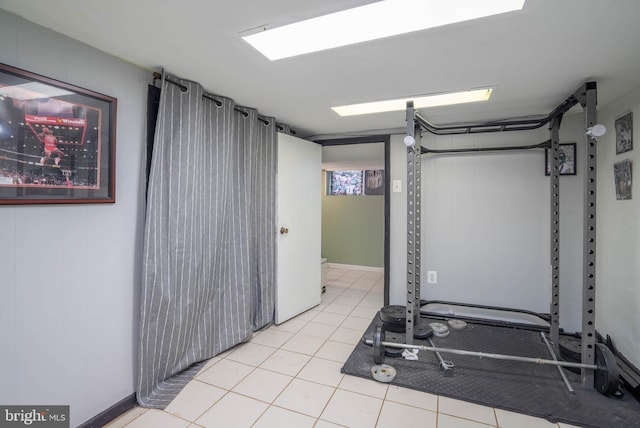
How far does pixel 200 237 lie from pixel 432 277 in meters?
2.25

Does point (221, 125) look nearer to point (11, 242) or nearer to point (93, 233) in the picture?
point (93, 233)

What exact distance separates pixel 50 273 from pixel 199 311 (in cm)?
91

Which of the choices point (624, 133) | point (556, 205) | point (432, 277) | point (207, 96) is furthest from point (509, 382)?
point (207, 96)

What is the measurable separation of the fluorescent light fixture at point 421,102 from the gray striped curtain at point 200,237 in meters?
0.77

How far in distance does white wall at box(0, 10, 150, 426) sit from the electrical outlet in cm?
255

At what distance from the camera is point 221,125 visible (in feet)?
7.11

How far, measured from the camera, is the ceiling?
1.17 metres

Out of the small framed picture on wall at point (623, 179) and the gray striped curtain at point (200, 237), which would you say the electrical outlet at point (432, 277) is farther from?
the gray striped curtain at point (200, 237)

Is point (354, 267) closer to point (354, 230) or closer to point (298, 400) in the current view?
point (354, 230)

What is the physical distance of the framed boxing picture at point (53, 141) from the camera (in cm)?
119

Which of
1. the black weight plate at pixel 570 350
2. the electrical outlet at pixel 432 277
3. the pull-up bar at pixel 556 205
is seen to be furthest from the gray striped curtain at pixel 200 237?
the black weight plate at pixel 570 350

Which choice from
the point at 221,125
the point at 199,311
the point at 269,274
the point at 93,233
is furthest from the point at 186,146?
the point at 269,274

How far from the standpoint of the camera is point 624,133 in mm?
2000

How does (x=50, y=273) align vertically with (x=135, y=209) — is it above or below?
below
